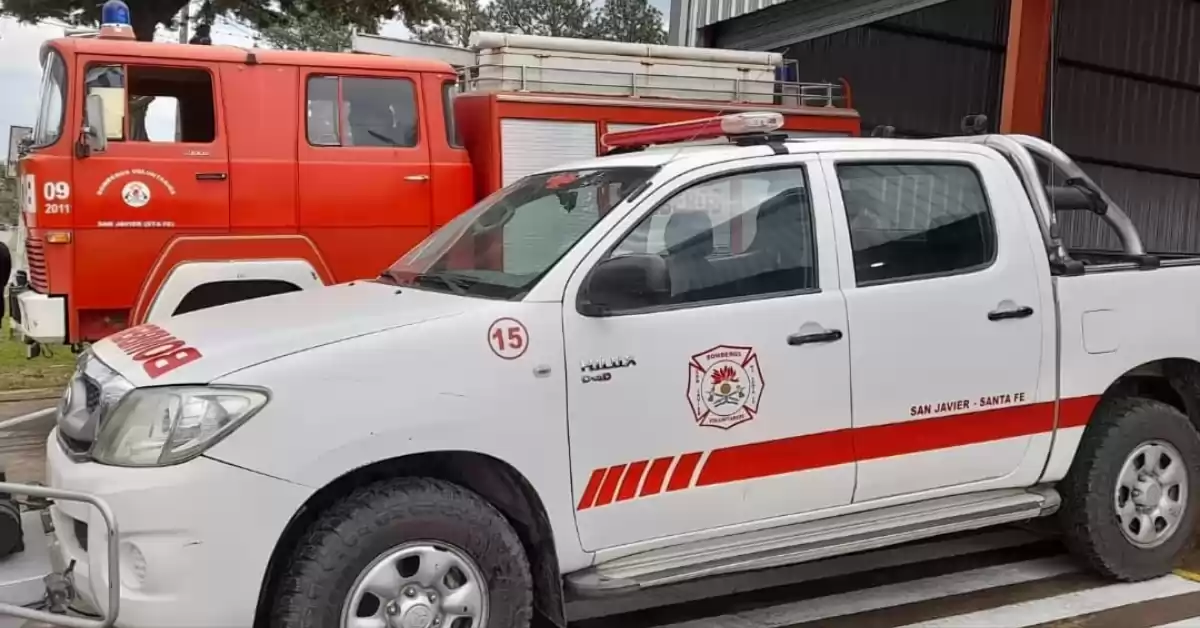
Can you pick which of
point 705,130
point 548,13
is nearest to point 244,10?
point 705,130

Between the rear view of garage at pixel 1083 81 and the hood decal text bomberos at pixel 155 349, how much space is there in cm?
1394

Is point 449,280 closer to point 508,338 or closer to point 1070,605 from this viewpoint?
point 508,338

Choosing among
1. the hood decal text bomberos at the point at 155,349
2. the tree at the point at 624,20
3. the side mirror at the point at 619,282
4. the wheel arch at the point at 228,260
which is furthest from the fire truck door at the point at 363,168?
the tree at the point at 624,20

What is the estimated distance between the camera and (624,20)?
5162 centimetres

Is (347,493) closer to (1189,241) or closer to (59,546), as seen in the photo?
(59,546)

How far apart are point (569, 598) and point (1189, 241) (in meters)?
22.5

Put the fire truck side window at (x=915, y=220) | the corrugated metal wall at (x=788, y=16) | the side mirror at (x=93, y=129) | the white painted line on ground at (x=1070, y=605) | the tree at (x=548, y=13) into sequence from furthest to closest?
the tree at (x=548, y=13)
the corrugated metal wall at (x=788, y=16)
the side mirror at (x=93, y=129)
the white painted line on ground at (x=1070, y=605)
the fire truck side window at (x=915, y=220)

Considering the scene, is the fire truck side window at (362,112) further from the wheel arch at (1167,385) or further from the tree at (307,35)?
the tree at (307,35)

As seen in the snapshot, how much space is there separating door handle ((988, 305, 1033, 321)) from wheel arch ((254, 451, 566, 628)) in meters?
2.00

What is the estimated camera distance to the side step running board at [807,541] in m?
3.64

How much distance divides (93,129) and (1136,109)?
61.7 ft

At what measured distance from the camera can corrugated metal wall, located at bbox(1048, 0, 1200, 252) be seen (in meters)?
18.7

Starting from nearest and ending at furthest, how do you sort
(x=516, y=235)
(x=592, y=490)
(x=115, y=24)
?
(x=592, y=490) → (x=516, y=235) → (x=115, y=24)

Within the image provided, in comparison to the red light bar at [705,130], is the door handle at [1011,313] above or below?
below
